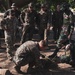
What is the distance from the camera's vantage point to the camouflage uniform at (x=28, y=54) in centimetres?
751

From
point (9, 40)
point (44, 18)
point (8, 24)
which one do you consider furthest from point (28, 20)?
point (9, 40)

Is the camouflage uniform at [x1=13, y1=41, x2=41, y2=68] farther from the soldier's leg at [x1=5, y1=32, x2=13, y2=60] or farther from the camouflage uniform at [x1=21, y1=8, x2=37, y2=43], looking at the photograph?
the camouflage uniform at [x1=21, y1=8, x2=37, y2=43]

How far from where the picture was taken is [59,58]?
9.01m

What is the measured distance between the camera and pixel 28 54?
7.84 metres

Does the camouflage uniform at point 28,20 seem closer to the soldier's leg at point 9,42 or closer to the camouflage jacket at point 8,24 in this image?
the camouflage jacket at point 8,24

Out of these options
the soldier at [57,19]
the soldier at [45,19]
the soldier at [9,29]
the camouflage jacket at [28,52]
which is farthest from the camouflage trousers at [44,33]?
the camouflage jacket at [28,52]

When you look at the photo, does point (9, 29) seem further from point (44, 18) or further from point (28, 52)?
point (44, 18)

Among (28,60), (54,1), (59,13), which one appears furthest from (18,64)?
(54,1)

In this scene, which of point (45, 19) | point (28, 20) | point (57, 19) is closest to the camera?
point (28, 20)

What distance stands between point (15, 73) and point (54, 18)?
4.48 meters

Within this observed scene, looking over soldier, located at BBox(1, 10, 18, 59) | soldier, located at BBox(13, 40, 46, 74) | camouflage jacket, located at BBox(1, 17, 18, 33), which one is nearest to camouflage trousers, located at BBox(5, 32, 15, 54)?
soldier, located at BBox(1, 10, 18, 59)

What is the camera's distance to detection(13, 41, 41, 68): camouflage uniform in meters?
7.51

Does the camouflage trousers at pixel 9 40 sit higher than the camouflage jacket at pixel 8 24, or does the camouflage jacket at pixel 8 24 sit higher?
the camouflage jacket at pixel 8 24

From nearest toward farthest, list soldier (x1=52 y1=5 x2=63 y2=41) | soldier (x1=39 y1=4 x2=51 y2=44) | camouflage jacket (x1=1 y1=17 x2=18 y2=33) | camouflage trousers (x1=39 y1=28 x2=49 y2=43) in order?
camouflage jacket (x1=1 y1=17 x2=18 y2=33), soldier (x1=39 y1=4 x2=51 y2=44), camouflage trousers (x1=39 y1=28 x2=49 y2=43), soldier (x1=52 y1=5 x2=63 y2=41)
